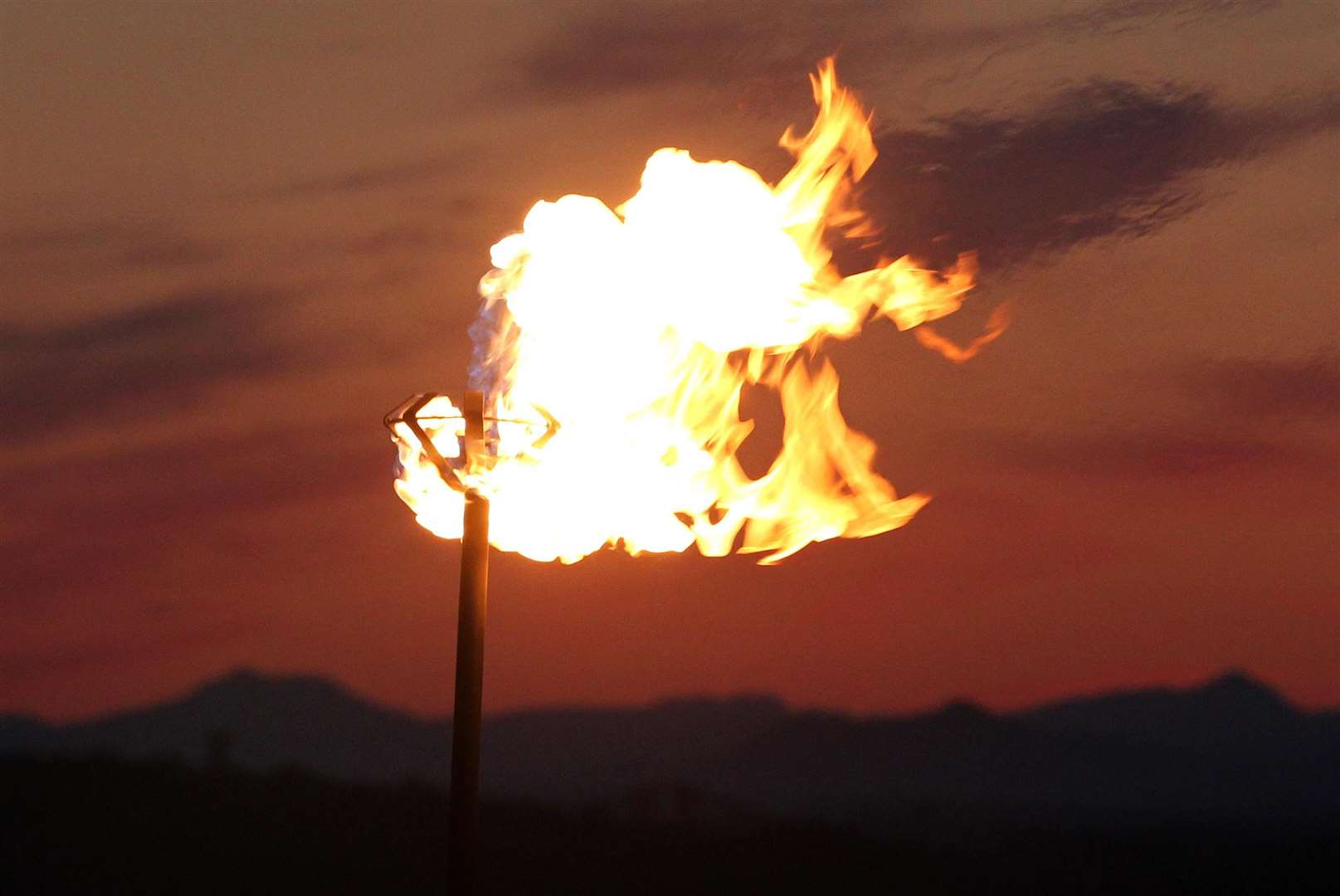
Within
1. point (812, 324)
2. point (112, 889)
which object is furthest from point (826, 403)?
point (112, 889)

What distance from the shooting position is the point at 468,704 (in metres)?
10.3

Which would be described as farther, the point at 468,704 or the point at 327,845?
the point at 327,845

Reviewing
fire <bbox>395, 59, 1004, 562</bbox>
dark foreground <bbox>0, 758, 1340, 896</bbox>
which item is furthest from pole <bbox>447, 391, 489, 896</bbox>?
dark foreground <bbox>0, 758, 1340, 896</bbox>

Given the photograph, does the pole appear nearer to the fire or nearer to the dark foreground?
the fire

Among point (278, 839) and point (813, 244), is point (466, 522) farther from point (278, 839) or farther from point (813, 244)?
point (278, 839)

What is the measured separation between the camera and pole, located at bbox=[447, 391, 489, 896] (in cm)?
1026

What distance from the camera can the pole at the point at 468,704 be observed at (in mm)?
10258

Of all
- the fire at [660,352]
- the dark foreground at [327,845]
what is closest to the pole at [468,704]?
the fire at [660,352]

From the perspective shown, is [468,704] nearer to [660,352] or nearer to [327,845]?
[660,352]

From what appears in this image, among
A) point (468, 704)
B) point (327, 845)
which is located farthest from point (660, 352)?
point (327, 845)

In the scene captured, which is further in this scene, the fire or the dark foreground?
the dark foreground

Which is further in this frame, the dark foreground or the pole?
the dark foreground

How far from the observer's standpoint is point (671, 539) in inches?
476

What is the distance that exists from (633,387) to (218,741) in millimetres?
15964
